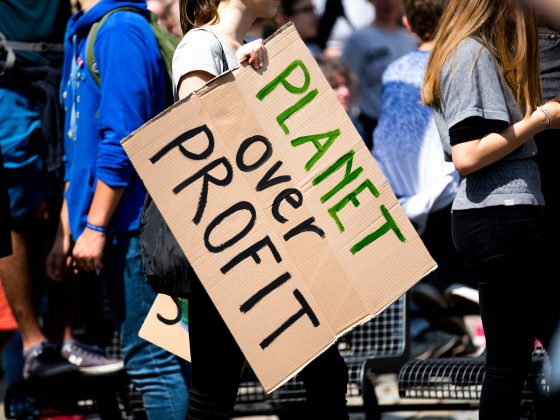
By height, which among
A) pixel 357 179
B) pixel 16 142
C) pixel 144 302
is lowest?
pixel 144 302

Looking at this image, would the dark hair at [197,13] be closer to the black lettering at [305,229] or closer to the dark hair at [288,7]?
the black lettering at [305,229]

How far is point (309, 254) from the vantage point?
305 cm

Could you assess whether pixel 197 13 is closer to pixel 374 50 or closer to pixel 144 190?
pixel 144 190

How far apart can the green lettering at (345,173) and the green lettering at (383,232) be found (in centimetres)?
12

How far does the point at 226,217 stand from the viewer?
3012 mm

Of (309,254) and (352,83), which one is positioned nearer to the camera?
(309,254)

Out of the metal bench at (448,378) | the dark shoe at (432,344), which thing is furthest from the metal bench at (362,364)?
the dark shoe at (432,344)

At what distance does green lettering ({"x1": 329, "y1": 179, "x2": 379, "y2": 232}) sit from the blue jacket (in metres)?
1.01

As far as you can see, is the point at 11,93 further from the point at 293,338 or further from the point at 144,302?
the point at 293,338

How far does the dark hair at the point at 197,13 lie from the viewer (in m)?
3.23

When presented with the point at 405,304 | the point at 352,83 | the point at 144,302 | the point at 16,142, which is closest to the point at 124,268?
the point at 144,302

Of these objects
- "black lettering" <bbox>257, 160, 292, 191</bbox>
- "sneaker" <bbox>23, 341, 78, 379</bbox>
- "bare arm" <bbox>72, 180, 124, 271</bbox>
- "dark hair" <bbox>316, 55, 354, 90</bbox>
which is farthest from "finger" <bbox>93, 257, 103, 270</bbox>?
"dark hair" <bbox>316, 55, 354, 90</bbox>

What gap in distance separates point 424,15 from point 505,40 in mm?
1605

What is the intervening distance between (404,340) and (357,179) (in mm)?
1843
